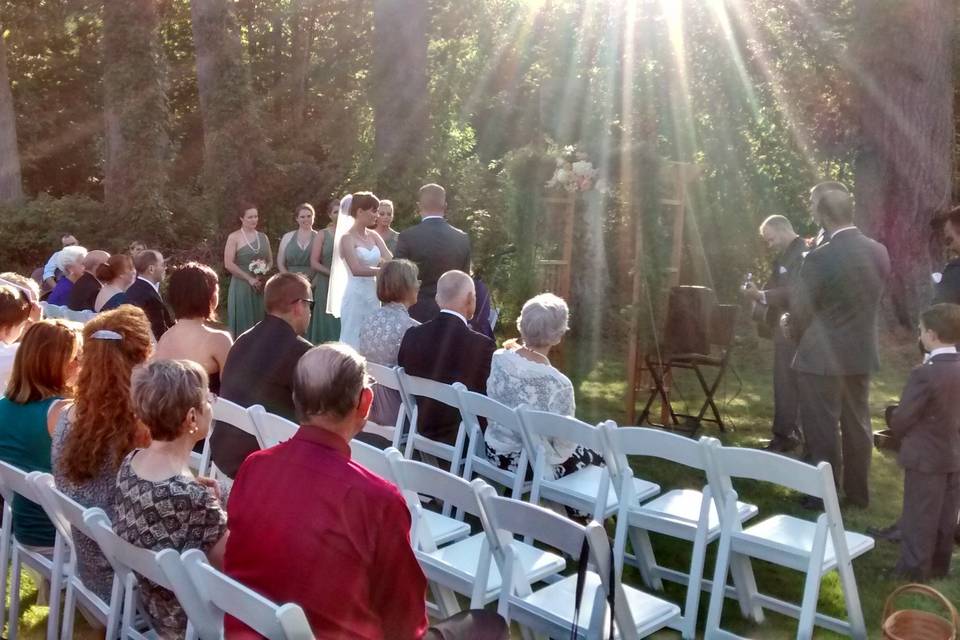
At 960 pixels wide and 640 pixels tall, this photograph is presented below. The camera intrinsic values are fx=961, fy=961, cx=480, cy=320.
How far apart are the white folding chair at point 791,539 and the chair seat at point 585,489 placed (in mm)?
490

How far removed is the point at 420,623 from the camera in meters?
2.45

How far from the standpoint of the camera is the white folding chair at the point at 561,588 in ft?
8.36

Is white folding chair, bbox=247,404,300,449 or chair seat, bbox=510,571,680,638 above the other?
white folding chair, bbox=247,404,300,449

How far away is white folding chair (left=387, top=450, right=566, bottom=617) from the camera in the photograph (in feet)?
9.72

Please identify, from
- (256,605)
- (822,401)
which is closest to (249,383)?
(256,605)

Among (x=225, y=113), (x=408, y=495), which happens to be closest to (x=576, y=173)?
(x=408, y=495)

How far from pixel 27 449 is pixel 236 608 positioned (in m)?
1.91

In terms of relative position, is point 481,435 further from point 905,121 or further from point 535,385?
point 905,121

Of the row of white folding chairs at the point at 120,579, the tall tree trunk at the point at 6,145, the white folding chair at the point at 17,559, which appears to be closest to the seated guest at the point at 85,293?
the row of white folding chairs at the point at 120,579

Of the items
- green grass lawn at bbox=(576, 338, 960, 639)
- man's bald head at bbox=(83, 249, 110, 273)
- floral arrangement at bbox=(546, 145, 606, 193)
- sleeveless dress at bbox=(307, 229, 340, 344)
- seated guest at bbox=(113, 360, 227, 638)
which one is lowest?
green grass lawn at bbox=(576, 338, 960, 639)

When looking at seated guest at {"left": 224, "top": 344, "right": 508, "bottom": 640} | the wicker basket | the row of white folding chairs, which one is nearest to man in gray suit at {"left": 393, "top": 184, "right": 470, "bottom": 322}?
the row of white folding chairs

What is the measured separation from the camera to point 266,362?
4.25 metres

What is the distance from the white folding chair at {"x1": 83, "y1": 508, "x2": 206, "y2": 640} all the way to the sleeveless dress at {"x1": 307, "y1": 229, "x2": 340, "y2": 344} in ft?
17.7

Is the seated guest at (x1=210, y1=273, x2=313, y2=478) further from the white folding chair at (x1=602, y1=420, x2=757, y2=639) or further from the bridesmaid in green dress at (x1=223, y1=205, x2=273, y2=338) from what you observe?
the bridesmaid in green dress at (x1=223, y1=205, x2=273, y2=338)
